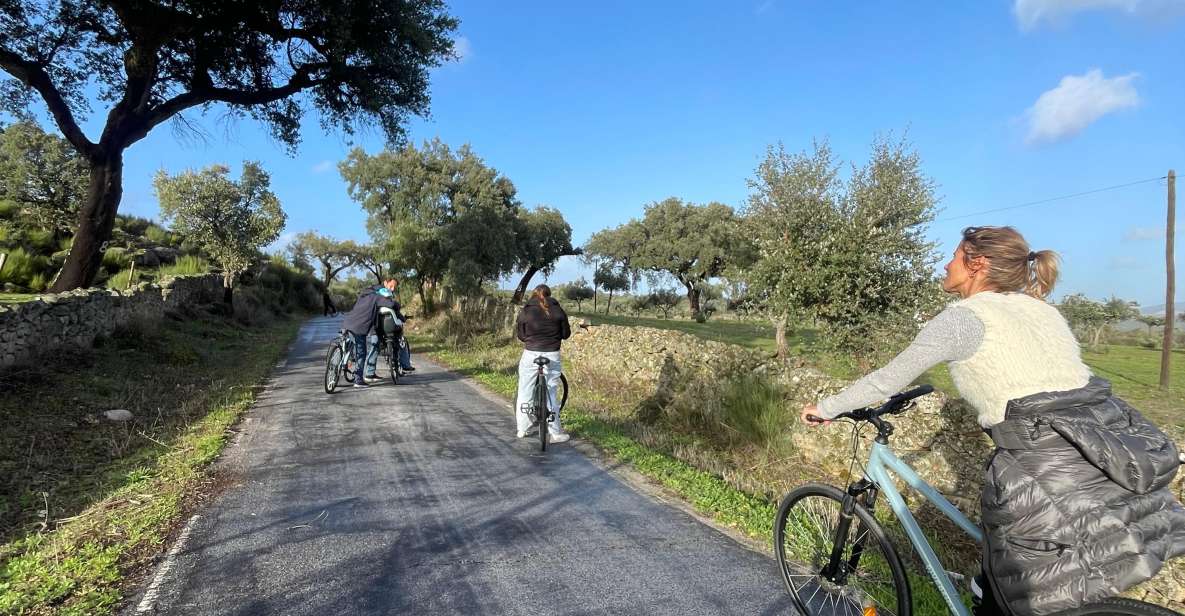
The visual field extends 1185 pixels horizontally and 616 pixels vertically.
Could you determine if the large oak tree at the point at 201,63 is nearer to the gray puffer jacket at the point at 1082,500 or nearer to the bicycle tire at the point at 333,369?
the bicycle tire at the point at 333,369

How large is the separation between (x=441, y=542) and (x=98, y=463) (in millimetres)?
3909

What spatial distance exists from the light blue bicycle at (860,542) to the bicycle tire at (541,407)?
330cm

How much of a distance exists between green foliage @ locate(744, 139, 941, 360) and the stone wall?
47.5 ft

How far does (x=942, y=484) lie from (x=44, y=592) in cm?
664

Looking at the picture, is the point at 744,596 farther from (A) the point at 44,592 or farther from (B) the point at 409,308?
(B) the point at 409,308

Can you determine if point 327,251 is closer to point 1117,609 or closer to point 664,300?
point 664,300

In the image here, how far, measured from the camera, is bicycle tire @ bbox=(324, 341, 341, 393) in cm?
896

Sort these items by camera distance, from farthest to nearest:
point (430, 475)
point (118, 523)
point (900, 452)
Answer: point (900, 452) < point (430, 475) < point (118, 523)

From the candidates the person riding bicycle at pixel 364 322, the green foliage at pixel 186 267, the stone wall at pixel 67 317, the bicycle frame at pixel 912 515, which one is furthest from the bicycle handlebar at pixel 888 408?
the green foliage at pixel 186 267

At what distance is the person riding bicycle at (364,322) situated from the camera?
31.3ft

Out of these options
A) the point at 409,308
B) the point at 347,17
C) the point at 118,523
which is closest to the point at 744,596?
the point at 118,523

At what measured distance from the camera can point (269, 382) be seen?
32.8 feet

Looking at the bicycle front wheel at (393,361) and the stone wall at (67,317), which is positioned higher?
the stone wall at (67,317)

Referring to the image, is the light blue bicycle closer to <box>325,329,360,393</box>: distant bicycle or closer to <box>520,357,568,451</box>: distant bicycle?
<box>520,357,568,451</box>: distant bicycle
